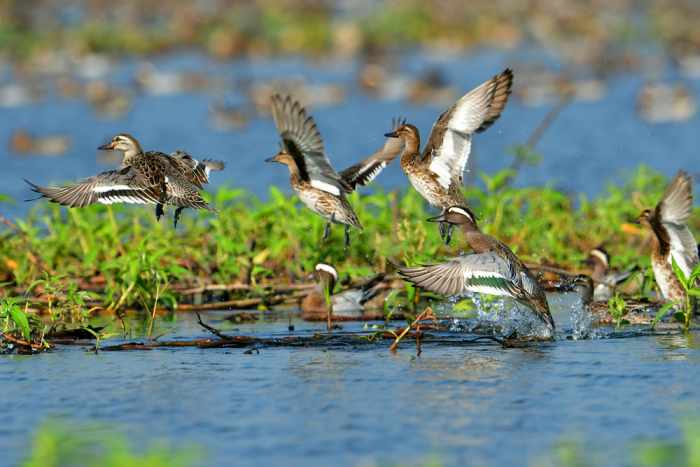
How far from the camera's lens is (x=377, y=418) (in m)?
5.31

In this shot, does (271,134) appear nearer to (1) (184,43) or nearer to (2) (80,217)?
(2) (80,217)

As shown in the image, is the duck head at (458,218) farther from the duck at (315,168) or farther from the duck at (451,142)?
the duck at (315,168)

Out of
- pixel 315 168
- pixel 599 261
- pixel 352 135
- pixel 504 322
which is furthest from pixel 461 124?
pixel 352 135

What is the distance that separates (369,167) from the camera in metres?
9.83

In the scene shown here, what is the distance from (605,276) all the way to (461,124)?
3012mm

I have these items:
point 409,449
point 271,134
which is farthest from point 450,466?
point 271,134

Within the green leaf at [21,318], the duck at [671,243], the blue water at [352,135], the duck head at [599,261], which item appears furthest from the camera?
the blue water at [352,135]

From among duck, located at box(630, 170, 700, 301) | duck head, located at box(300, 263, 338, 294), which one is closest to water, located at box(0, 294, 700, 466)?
duck, located at box(630, 170, 700, 301)

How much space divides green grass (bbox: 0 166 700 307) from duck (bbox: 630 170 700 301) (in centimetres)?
116

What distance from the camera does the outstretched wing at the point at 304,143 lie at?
7.66 metres

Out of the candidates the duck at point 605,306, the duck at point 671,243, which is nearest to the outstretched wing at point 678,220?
the duck at point 671,243

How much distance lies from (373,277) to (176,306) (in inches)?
76.7

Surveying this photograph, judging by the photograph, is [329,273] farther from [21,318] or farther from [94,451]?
[94,451]

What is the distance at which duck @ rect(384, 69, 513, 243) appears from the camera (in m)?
8.52
